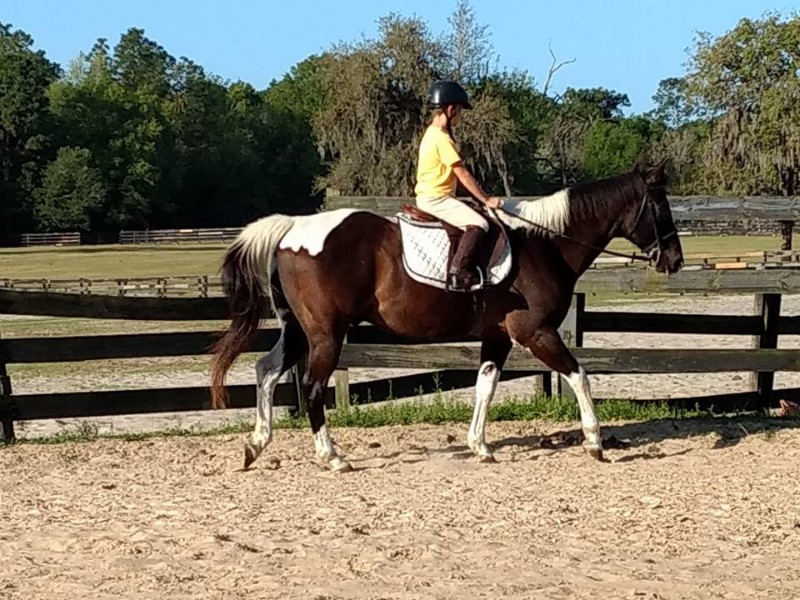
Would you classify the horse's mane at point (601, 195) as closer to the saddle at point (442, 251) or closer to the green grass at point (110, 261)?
the saddle at point (442, 251)

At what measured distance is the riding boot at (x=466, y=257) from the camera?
7.62 meters

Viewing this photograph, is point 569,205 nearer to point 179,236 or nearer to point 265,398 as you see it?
point 265,398

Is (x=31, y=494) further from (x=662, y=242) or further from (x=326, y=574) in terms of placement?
(x=662, y=242)

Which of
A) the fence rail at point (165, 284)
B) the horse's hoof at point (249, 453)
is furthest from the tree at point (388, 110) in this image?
the horse's hoof at point (249, 453)

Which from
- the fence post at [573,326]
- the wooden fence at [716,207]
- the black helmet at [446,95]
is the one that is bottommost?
the fence post at [573,326]

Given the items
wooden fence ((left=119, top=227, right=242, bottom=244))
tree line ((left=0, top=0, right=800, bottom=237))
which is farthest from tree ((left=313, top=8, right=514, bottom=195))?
wooden fence ((left=119, top=227, right=242, bottom=244))

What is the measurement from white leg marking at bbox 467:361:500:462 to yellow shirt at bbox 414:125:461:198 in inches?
55.5

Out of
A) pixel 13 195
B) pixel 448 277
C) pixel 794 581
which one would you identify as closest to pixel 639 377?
pixel 448 277

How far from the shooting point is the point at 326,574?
515cm

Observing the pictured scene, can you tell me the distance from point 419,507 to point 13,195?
76116 millimetres

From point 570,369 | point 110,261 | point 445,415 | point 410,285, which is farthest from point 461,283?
point 110,261

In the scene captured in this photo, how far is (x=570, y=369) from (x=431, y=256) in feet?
4.31

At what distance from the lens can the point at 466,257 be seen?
25.0 ft

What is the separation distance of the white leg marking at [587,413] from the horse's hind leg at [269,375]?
2.07m
